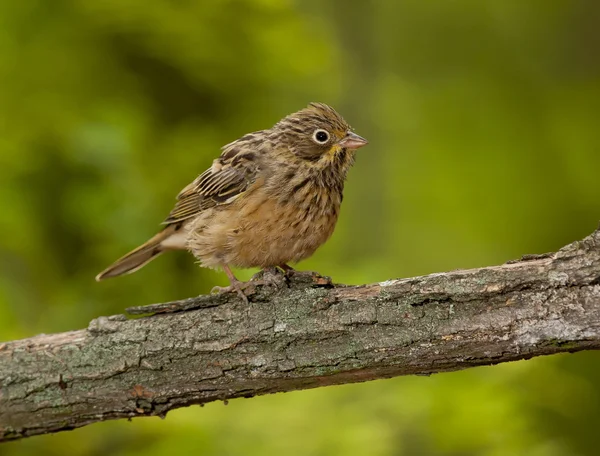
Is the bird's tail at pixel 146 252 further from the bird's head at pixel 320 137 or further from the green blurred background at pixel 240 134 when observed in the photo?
the bird's head at pixel 320 137

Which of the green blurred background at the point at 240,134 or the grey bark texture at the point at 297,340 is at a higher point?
the green blurred background at the point at 240,134

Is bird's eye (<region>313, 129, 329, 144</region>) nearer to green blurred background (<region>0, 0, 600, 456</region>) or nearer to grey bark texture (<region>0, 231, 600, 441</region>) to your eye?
green blurred background (<region>0, 0, 600, 456</region>)

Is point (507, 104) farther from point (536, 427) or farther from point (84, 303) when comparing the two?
point (84, 303)

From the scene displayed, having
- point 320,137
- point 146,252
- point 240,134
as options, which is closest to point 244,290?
point 320,137

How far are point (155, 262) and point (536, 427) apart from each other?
10.3 ft

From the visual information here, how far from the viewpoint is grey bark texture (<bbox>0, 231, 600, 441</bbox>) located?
139 inches

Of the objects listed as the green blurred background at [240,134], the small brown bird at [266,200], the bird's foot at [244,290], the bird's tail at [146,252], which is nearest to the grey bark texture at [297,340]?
the bird's foot at [244,290]

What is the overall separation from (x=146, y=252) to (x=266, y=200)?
1.19 m

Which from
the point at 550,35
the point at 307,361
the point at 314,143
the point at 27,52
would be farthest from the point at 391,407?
the point at 550,35

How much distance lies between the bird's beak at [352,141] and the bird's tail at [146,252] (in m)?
1.35

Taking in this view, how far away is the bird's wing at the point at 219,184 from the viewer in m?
5.50

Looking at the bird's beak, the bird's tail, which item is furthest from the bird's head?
the bird's tail

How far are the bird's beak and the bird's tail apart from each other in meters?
1.35

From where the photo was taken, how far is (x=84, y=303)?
5.68m
